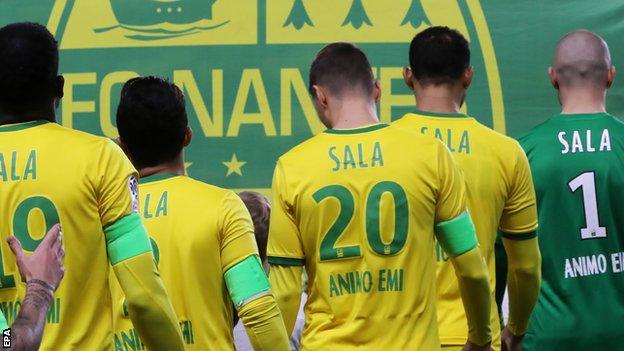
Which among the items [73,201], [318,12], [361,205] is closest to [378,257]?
[361,205]

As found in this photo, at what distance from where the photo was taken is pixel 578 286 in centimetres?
541

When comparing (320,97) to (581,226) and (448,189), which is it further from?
(581,226)

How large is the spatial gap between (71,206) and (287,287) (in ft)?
3.61

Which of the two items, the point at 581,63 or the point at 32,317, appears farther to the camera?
the point at 581,63

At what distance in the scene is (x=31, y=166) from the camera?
3693mm

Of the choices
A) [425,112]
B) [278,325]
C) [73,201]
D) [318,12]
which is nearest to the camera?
[73,201]

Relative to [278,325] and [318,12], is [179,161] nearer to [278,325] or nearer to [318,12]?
[278,325]

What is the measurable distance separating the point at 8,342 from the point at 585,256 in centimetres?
299

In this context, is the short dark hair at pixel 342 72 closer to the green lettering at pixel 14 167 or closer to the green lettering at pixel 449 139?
the green lettering at pixel 449 139

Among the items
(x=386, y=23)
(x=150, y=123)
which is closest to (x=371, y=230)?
(x=150, y=123)

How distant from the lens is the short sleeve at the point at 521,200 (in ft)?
16.4

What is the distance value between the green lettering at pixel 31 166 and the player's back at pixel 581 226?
7.93 ft

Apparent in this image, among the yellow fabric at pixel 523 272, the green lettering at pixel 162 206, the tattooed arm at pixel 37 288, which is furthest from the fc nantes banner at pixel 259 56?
the tattooed arm at pixel 37 288

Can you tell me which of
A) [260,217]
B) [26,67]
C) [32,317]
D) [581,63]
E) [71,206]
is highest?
[26,67]
